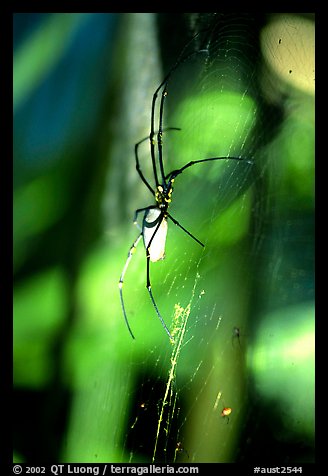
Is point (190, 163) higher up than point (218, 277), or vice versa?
point (190, 163)

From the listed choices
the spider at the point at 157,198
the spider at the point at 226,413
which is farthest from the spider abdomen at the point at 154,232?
the spider at the point at 226,413

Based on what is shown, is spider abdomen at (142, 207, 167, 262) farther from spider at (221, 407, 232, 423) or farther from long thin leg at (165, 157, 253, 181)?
spider at (221, 407, 232, 423)

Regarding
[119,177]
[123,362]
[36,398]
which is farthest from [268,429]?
[119,177]

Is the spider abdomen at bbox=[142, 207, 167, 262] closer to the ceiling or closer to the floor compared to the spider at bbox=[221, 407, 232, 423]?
closer to the ceiling

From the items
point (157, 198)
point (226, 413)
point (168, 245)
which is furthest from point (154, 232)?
point (226, 413)

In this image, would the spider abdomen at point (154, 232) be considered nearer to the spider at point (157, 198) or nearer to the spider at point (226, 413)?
the spider at point (157, 198)

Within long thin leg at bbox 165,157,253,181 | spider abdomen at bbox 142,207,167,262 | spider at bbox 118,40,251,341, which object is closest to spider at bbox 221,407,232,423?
spider at bbox 118,40,251,341

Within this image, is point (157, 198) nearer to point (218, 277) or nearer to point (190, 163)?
point (190, 163)
